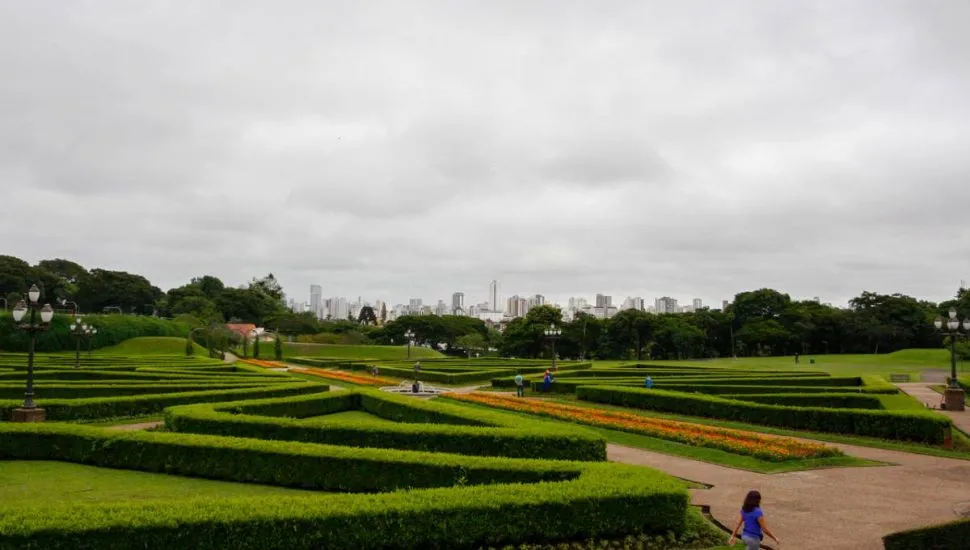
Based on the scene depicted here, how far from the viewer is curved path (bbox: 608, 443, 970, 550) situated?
9.21 metres

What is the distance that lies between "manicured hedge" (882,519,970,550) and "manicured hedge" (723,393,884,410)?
14.4m

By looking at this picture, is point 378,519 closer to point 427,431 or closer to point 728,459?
point 427,431

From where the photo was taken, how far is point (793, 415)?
1958 cm

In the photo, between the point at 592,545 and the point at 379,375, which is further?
the point at 379,375

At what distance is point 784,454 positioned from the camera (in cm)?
1406

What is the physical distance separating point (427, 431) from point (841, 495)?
7.70 meters

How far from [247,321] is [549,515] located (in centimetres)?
10801

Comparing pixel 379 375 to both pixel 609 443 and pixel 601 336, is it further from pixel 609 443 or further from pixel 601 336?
pixel 601 336

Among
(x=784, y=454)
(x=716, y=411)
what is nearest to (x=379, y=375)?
(x=716, y=411)

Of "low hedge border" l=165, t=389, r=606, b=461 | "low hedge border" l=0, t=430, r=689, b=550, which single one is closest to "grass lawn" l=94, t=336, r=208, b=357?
"low hedge border" l=165, t=389, r=606, b=461

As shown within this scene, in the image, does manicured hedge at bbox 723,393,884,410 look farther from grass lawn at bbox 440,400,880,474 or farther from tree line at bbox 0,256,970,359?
A: tree line at bbox 0,256,970,359

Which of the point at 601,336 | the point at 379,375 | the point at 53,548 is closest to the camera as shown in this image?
the point at 53,548

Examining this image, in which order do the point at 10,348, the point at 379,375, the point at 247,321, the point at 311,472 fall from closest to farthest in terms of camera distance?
the point at 311,472 → the point at 379,375 → the point at 10,348 → the point at 247,321

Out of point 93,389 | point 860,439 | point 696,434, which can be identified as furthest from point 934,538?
point 93,389
